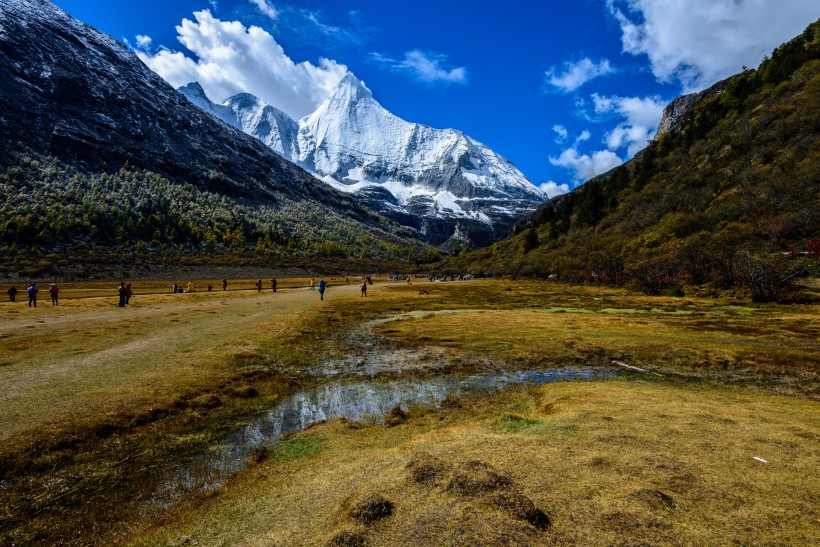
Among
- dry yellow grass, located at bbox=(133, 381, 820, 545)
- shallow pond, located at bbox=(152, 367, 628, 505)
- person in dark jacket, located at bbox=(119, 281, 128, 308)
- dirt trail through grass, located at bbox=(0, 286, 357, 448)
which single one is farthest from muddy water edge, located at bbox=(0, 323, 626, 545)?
person in dark jacket, located at bbox=(119, 281, 128, 308)

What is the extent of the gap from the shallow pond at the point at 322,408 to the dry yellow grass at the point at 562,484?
97cm

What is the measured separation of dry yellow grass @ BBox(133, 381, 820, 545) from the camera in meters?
4.93

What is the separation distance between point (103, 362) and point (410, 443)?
14.1 m

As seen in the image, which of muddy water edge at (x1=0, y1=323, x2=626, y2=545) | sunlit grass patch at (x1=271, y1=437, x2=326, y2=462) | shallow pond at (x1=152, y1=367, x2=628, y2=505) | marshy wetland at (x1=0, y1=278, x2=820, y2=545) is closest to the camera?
marshy wetland at (x1=0, y1=278, x2=820, y2=545)

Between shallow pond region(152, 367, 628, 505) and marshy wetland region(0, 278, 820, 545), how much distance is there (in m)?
0.08

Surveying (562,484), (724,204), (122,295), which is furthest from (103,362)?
(724,204)

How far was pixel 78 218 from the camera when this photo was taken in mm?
135750

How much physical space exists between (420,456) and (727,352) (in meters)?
17.2

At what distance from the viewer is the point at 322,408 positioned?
12031 millimetres

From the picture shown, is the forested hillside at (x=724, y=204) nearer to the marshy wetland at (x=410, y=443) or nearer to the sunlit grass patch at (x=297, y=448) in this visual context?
the marshy wetland at (x=410, y=443)

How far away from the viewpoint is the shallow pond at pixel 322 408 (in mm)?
7644

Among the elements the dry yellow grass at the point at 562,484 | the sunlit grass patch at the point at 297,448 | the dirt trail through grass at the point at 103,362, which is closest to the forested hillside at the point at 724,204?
the dry yellow grass at the point at 562,484

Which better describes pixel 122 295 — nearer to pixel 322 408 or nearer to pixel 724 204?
pixel 322 408

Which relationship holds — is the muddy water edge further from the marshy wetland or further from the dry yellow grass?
the dry yellow grass
